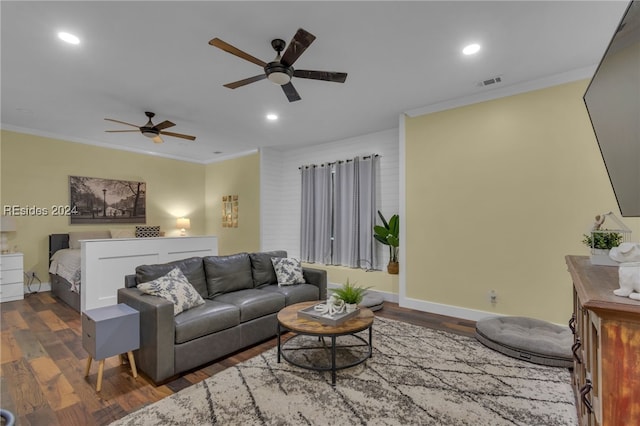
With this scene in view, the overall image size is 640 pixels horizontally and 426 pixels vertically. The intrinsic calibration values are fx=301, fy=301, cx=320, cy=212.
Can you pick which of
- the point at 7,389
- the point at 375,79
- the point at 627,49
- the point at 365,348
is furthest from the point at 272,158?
the point at 627,49

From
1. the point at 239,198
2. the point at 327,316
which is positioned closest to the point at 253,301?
the point at 327,316

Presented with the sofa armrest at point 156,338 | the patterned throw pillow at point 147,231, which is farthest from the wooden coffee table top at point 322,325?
the patterned throw pillow at point 147,231

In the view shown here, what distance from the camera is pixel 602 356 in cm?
90

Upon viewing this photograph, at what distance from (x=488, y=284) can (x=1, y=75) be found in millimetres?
6004

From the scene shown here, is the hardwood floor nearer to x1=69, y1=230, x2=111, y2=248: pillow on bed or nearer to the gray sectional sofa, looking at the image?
the gray sectional sofa

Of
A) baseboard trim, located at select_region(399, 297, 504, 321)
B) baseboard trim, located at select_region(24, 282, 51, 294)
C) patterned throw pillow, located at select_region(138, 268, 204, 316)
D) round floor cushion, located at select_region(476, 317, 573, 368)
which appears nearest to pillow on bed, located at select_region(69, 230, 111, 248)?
baseboard trim, located at select_region(24, 282, 51, 294)

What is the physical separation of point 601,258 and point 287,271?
3046 mm

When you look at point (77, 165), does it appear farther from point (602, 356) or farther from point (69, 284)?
point (602, 356)

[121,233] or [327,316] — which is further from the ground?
[121,233]

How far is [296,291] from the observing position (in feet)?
12.1

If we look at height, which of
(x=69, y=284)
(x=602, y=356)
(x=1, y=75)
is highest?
(x=1, y=75)

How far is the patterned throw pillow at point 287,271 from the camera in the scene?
3.89 m

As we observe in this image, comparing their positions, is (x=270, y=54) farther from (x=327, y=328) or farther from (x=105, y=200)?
(x=105, y=200)

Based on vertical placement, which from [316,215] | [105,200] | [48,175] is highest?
[48,175]
